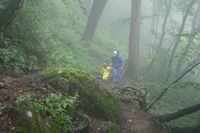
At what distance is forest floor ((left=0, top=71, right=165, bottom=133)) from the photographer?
345 centimetres

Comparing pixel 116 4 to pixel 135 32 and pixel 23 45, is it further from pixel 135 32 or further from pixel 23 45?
pixel 23 45

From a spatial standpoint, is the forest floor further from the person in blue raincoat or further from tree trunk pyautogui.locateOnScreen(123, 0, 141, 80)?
tree trunk pyautogui.locateOnScreen(123, 0, 141, 80)

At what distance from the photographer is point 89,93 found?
18.9 ft

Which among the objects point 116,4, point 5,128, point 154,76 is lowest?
point 154,76

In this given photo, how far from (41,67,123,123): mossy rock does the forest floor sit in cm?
51

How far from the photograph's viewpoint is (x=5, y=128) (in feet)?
10.5

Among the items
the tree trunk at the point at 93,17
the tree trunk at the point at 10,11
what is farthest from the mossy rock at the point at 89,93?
the tree trunk at the point at 93,17

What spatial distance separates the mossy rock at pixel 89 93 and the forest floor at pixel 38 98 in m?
0.51

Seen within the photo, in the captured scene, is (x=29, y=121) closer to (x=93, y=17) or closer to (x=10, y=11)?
(x=10, y=11)

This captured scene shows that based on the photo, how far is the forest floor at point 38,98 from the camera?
345cm

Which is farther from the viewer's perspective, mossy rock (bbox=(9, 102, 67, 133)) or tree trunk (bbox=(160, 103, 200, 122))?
tree trunk (bbox=(160, 103, 200, 122))

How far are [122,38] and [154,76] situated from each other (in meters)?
12.5

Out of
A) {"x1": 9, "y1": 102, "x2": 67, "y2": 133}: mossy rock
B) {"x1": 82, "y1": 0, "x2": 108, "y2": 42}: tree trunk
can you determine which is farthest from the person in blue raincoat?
{"x1": 9, "y1": 102, "x2": 67, "y2": 133}: mossy rock

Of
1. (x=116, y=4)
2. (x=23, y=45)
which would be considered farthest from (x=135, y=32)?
(x=116, y=4)
